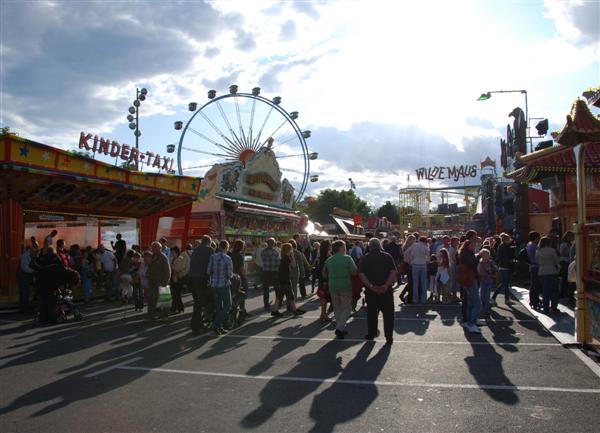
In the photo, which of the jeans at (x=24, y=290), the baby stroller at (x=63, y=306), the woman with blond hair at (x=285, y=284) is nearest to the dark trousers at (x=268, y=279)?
the woman with blond hair at (x=285, y=284)

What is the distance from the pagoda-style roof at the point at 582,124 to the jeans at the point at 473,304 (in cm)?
296

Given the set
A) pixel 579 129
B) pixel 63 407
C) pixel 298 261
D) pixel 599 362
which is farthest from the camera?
pixel 298 261

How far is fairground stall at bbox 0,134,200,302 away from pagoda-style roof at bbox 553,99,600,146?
11788 mm

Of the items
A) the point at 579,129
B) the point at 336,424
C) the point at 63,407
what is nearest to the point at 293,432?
the point at 336,424

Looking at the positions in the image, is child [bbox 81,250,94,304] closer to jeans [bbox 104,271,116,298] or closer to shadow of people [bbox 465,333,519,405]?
jeans [bbox 104,271,116,298]

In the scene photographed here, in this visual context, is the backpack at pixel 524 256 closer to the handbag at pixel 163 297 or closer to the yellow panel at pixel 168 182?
the handbag at pixel 163 297

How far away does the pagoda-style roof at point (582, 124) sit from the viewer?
330 inches

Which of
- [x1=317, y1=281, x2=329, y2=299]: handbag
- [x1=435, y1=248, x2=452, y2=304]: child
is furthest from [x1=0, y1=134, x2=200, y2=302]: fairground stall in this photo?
[x1=435, y1=248, x2=452, y2=304]: child

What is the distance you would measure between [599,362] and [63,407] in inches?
256

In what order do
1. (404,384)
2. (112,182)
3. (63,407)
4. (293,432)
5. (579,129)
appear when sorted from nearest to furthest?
(293,432) < (63,407) < (404,384) < (579,129) < (112,182)

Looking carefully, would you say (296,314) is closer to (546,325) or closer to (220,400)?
(546,325)

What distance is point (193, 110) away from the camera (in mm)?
33188

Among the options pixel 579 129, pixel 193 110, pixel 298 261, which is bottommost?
pixel 298 261

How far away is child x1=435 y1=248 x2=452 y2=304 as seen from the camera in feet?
44.6
